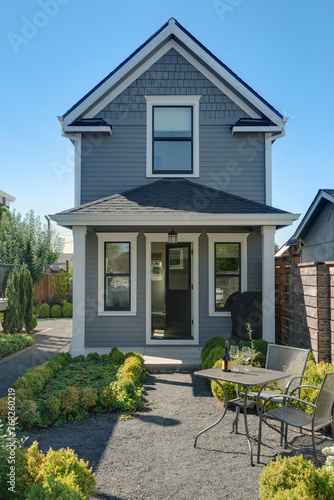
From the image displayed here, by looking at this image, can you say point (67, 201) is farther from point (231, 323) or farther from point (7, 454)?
point (7, 454)

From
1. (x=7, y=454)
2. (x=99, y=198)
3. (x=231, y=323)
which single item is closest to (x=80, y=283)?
(x=99, y=198)

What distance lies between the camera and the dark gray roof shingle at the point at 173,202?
7.68 m

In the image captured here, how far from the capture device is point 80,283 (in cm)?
795

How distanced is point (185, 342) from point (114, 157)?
4.59m

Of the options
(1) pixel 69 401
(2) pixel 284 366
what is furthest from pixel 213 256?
(1) pixel 69 401

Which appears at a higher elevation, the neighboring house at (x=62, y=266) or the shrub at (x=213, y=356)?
the neighboring house at (x=62, y=266)

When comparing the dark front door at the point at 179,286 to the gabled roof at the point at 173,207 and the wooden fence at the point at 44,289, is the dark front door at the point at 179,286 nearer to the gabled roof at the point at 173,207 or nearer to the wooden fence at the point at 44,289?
the gabled roof at the point at 173,207

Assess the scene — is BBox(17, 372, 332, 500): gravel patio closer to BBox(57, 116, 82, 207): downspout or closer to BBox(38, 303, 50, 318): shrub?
BBox(57, 116, 82, 207): downspout

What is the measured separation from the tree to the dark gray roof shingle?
27.2ft

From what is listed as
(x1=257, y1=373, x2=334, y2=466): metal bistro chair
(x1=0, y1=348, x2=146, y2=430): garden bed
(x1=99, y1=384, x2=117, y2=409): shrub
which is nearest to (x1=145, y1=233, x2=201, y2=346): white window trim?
(x1=0, y1=348, x2=146, y2=430): garden bed

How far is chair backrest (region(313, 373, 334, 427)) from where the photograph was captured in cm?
366

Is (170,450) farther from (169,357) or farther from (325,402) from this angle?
(169,357)

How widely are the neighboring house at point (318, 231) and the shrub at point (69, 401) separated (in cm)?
803

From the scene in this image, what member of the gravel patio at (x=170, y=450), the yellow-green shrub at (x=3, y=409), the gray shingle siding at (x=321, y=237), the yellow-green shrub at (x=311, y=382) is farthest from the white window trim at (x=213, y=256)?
the yellow-green shrub at (x=3, y=409)
